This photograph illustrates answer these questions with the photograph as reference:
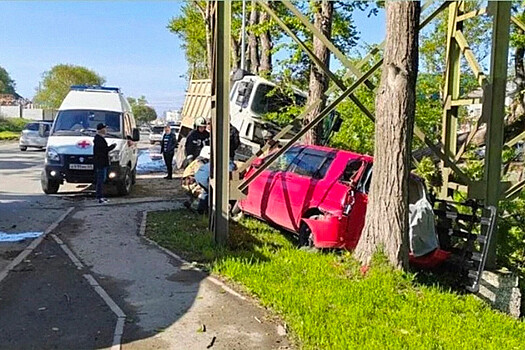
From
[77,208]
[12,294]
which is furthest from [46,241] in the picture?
[77,208]

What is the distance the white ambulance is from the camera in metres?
13.1

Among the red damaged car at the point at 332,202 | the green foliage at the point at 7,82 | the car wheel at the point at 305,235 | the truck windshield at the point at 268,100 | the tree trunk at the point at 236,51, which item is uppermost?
the green foliage at the point at 7,82

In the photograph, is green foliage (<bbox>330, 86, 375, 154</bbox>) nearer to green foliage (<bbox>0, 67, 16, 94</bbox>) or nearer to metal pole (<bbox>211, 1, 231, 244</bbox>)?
metal pole (<bbox>211, 1, 231, 244</bbox>)

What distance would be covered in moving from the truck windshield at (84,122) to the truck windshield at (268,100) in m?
3.85

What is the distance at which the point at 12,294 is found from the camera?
5848mm

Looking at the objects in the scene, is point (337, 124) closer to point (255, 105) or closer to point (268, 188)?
point (255, 105)

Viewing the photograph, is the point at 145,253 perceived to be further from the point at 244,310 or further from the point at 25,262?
the point at 244,310

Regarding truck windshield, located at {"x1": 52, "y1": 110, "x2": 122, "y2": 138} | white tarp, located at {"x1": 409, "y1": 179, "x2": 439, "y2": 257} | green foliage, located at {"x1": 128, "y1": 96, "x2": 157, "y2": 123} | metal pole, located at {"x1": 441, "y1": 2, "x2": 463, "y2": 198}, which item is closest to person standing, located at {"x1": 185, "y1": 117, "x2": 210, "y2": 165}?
truck windshield, located at {"x1": 52, "y1": 110, "x2": 122, "y2": 138}

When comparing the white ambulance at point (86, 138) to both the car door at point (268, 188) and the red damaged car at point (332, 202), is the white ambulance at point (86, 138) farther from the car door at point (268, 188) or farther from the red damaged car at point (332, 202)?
the red damaged car at point (332, 202)

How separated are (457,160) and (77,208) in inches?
305

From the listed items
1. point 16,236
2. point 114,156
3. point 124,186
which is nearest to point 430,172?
point 114,156

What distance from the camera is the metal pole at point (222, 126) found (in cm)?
798

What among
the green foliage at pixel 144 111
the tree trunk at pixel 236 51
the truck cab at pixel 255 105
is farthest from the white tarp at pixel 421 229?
the green foliage at pixel 144 111

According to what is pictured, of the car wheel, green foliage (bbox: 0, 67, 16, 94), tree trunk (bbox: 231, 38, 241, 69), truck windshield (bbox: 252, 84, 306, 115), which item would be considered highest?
green foliage (bbox: 0, 67, 16, 94)
